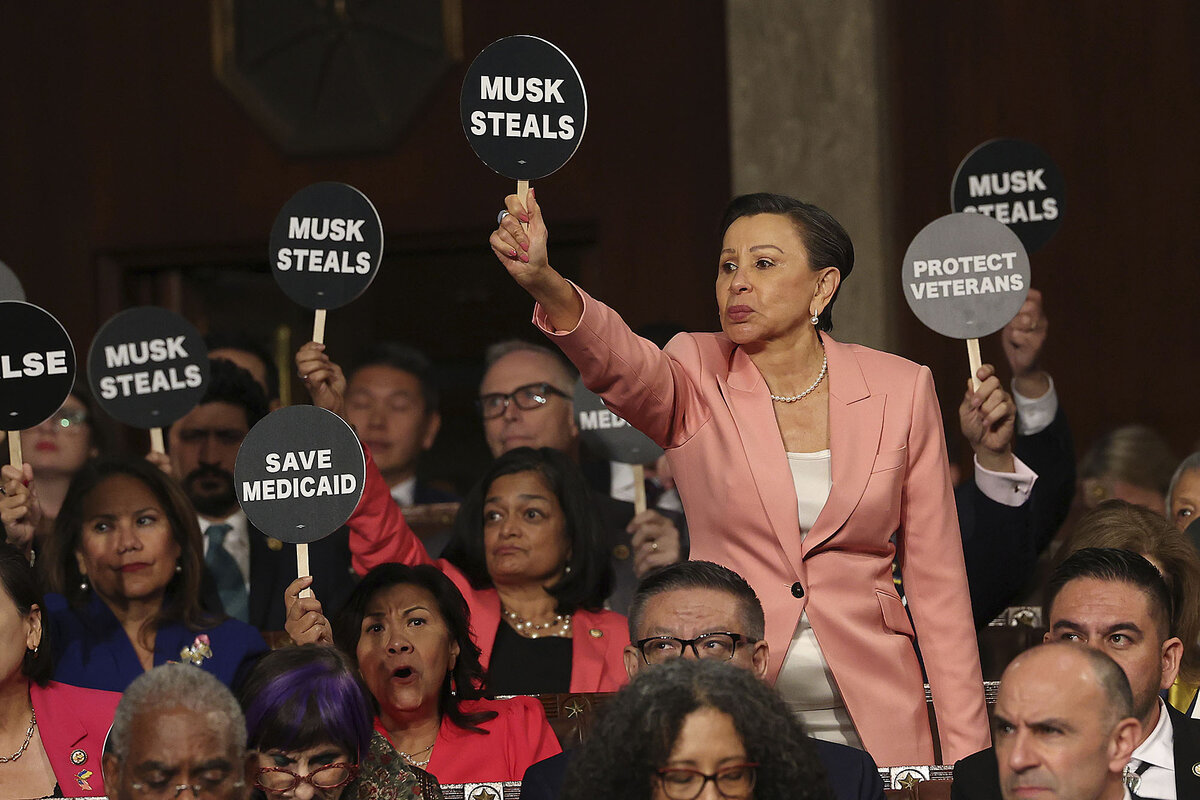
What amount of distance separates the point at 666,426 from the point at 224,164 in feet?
15.7

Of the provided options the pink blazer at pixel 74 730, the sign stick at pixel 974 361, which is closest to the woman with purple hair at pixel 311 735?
the pink blazer at pixel 74 730

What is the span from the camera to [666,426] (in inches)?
138

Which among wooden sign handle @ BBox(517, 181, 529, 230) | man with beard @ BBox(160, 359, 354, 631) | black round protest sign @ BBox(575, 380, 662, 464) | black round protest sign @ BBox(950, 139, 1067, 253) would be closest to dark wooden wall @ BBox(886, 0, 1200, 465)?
black round protest sign @ BBox(950, 139, 1067, 253)

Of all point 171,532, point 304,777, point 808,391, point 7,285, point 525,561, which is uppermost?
point 7,285

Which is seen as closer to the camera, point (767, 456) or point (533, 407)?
point (767, 456)

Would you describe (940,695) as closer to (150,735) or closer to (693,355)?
(693,355)

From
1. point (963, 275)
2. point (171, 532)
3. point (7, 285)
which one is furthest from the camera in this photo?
point (7, 285)

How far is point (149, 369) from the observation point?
5.18 meters

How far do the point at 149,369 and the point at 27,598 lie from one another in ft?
4.40

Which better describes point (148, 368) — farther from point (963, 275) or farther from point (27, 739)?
point (963, 275)

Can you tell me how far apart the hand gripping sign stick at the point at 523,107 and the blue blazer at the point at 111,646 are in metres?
1.46

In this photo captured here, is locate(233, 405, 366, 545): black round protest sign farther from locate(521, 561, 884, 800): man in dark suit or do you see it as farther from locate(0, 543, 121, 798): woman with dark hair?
locate(521, 561, 884, 800): man in dark suit

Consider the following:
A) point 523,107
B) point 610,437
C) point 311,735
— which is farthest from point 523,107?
point 610,437

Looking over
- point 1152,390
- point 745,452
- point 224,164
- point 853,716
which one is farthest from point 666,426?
→ point 224,164
